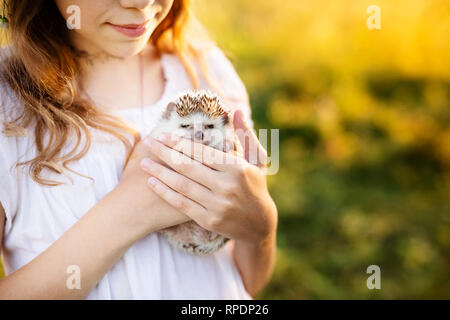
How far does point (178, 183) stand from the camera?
4.12 feet

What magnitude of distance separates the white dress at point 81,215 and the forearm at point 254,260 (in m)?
0.10

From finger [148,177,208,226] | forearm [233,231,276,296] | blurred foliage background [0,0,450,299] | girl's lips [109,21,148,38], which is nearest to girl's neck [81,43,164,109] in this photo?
girl's lips [109,21,148,38]

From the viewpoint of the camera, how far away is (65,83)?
130 cm

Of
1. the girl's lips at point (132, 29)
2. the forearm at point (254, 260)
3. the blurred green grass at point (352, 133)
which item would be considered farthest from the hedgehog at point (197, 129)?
the blurred green grass at point (352, 133)

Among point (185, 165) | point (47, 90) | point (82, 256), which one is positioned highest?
point (47, 90)

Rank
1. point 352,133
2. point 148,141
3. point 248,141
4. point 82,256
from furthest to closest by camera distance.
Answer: point 352,133
point 248,141
point 148,141
point 82,256

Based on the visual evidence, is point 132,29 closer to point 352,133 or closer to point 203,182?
point 203,182

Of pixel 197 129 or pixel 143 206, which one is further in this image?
pixel 197 129

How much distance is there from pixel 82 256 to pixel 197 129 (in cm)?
51

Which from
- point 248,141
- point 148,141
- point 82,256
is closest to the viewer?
point 82,256

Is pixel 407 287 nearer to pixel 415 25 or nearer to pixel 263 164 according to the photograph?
pixel 263 164

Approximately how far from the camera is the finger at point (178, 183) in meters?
1.26

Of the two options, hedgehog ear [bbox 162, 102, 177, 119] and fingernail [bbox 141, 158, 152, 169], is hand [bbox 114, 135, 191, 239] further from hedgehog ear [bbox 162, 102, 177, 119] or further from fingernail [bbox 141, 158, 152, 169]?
hedgehog ear [bbox 162, 102, 177, 119]

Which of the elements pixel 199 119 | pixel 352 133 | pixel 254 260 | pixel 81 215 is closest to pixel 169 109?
pixel 199 119
